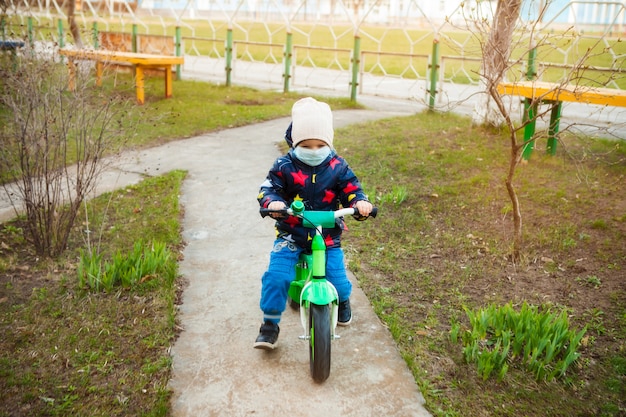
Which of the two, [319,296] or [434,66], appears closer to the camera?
[319,296]

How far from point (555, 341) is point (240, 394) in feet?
5.74

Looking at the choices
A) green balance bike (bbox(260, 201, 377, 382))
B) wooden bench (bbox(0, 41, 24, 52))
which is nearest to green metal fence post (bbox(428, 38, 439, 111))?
wooden bench (bbox(0, 41, 24, 52))

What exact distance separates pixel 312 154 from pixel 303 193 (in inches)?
10.1

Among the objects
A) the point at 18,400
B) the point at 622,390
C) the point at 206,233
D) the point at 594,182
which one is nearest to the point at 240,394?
the point at 18,400

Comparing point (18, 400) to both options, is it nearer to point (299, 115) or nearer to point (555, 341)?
point (299, 115)

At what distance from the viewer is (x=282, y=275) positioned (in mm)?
3553

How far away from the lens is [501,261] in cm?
495

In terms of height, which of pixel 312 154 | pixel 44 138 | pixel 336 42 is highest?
pixel 336 42

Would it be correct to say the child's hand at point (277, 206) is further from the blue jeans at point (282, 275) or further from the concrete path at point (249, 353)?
the concrete path at point (249, 353)

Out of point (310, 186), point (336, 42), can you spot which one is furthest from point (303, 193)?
point (336, 42)

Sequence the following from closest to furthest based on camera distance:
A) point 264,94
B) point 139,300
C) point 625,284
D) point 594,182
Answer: point 139,300, point 625,284, point 594,182, point 264,94

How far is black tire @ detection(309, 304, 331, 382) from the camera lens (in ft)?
10.5

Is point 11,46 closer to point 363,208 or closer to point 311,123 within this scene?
point 311,123

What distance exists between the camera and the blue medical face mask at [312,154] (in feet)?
11.8
